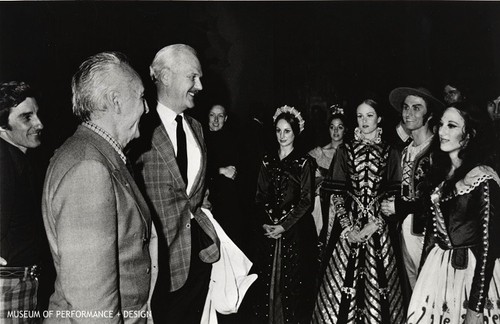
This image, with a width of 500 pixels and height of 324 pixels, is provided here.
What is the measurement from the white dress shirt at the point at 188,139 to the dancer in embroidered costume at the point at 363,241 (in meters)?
0.68

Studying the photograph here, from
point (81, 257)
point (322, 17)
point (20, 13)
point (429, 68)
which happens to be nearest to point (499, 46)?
point (429, 68)

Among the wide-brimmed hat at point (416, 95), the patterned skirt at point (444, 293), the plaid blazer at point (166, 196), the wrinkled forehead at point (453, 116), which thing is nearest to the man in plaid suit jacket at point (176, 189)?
the plaid blazer at point (166, 196)

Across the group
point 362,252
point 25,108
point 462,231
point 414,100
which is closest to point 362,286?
point 362,252

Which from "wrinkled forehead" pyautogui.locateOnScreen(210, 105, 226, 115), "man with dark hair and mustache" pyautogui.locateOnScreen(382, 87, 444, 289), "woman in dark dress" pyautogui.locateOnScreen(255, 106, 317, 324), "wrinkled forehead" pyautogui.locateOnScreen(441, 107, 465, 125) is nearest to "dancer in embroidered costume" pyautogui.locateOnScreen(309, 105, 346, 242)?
"woman in dark dress" pyautogui.locateOnScreen(255, 106, 317, 324)

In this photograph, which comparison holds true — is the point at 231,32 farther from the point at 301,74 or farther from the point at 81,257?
the point at 81,257

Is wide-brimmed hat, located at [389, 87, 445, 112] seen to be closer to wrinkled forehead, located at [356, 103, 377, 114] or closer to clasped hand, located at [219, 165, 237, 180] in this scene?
wrinkled forehead, located at [356, 103, 377, 114]

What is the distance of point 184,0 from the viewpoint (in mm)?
1672

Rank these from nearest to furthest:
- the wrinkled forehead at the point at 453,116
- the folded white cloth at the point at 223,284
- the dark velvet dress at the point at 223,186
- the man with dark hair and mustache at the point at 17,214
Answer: the man with dark hair and mustache at the point at 17,214 < the wrinkled forehead at the point at 453,116 < the folded white cloth at the point at 223,284 < the dark velvet dress at the point at 223,186

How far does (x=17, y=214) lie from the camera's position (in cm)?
133

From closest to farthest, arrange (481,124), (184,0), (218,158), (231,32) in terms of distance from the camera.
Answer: (481,124) → (184,0) → (231,32) → (218,158)

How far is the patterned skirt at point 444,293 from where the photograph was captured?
58.0 inches

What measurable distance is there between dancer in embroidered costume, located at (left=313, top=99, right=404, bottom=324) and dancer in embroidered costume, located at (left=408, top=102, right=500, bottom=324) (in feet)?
0.67

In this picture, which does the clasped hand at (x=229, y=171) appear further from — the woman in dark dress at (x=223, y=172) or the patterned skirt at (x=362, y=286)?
the patterned skirt at (x=362, y=286)

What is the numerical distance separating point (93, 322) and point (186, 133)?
33.6 inches
